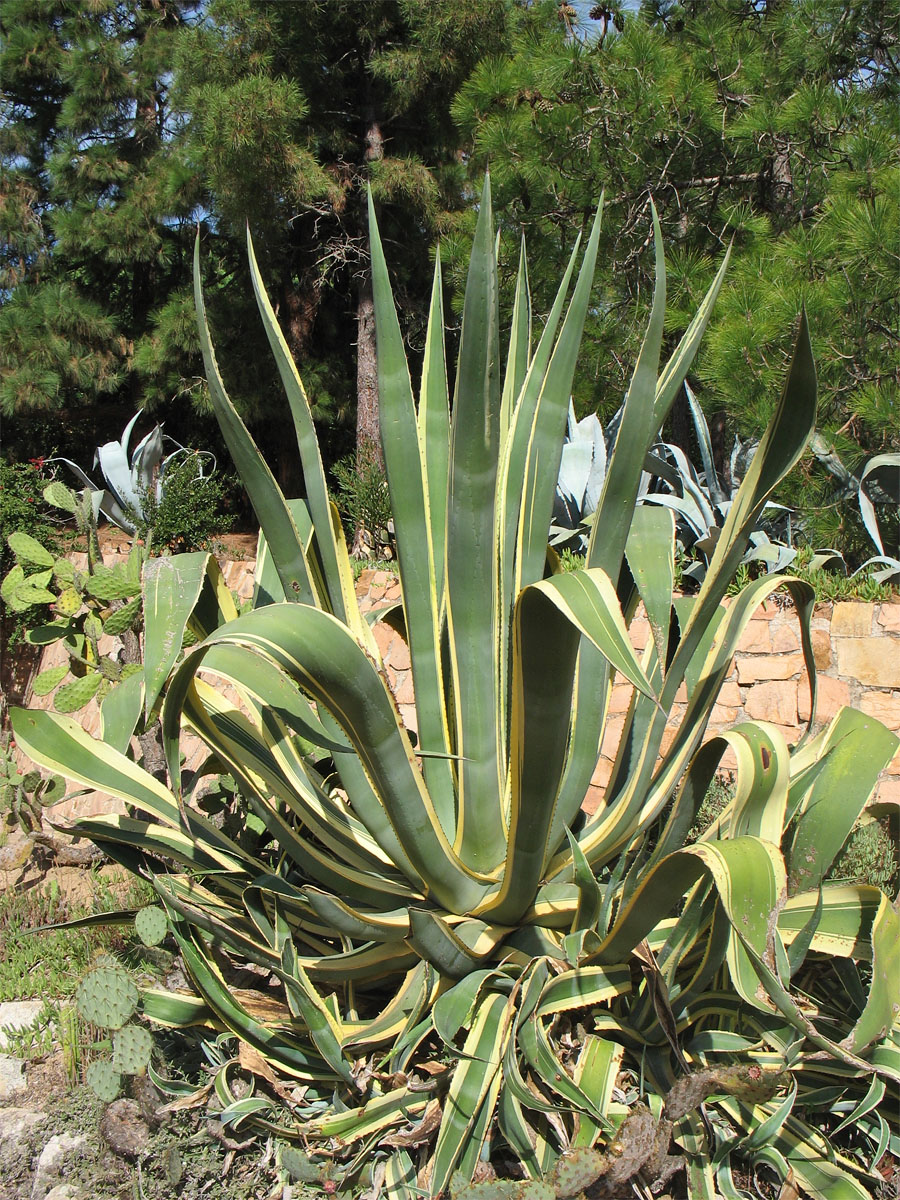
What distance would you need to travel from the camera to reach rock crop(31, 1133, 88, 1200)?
185cm

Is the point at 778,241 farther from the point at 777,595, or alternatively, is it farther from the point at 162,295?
the point at 162,295

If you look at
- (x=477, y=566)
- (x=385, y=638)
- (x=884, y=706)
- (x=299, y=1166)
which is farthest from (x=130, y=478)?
(x=299, y=1166)

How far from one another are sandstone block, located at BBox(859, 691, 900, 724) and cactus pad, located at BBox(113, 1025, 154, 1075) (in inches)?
102

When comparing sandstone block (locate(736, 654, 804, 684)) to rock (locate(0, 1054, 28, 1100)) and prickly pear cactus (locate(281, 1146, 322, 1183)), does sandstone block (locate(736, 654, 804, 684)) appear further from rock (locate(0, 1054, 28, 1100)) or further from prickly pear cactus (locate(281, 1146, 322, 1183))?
rock (locate(0, 1054, 28, 1100))

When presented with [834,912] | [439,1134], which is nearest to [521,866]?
[439,1134]

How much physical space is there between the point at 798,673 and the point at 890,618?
0.37 m

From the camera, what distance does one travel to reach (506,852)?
5.81 feet

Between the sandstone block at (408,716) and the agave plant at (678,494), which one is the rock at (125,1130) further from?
the agave plant at (678,494)

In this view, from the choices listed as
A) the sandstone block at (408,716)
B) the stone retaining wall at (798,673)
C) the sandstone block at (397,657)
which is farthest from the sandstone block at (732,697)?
the sandstone block at (397,657)

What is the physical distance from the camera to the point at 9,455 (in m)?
8.82

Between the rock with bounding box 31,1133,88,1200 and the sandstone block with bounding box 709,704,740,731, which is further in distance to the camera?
the sandstone block with bounding box 709,704,740,731

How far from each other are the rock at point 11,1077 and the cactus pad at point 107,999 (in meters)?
0.69

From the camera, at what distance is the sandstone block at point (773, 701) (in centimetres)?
343

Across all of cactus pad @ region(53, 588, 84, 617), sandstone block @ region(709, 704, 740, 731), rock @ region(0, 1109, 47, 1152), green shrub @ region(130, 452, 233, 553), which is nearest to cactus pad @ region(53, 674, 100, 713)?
cactus pad @ region(53, 588, 84, 617)
